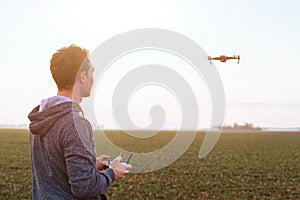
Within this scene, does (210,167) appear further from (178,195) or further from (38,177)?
(38,177)

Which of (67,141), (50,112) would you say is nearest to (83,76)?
(50,112)

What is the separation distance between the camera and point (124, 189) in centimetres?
1108

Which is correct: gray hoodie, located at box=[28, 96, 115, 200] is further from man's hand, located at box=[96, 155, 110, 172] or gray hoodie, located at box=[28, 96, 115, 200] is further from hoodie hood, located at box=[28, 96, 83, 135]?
man's hand, located at box=[96, 155, 110, 172]

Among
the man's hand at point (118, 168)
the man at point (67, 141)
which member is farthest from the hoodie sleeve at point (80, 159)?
the man's hand at point (118, 168)

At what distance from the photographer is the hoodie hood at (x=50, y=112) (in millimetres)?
1970

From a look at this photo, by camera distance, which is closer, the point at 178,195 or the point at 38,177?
the point at 38,177

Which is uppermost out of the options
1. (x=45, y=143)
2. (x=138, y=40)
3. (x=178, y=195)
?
(x=138, y=40)

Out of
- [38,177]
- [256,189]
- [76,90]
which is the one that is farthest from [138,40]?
[256,189]

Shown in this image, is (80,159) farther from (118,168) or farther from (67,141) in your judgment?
(118,168)

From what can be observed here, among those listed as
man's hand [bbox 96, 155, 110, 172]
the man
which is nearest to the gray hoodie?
the man

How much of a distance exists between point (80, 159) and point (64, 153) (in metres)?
0.09

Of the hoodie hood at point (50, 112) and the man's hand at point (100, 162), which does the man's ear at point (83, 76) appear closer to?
the hoodie hood at point (50, 112)

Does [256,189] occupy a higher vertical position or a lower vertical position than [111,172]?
lower

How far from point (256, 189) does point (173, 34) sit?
10223 millimetres
